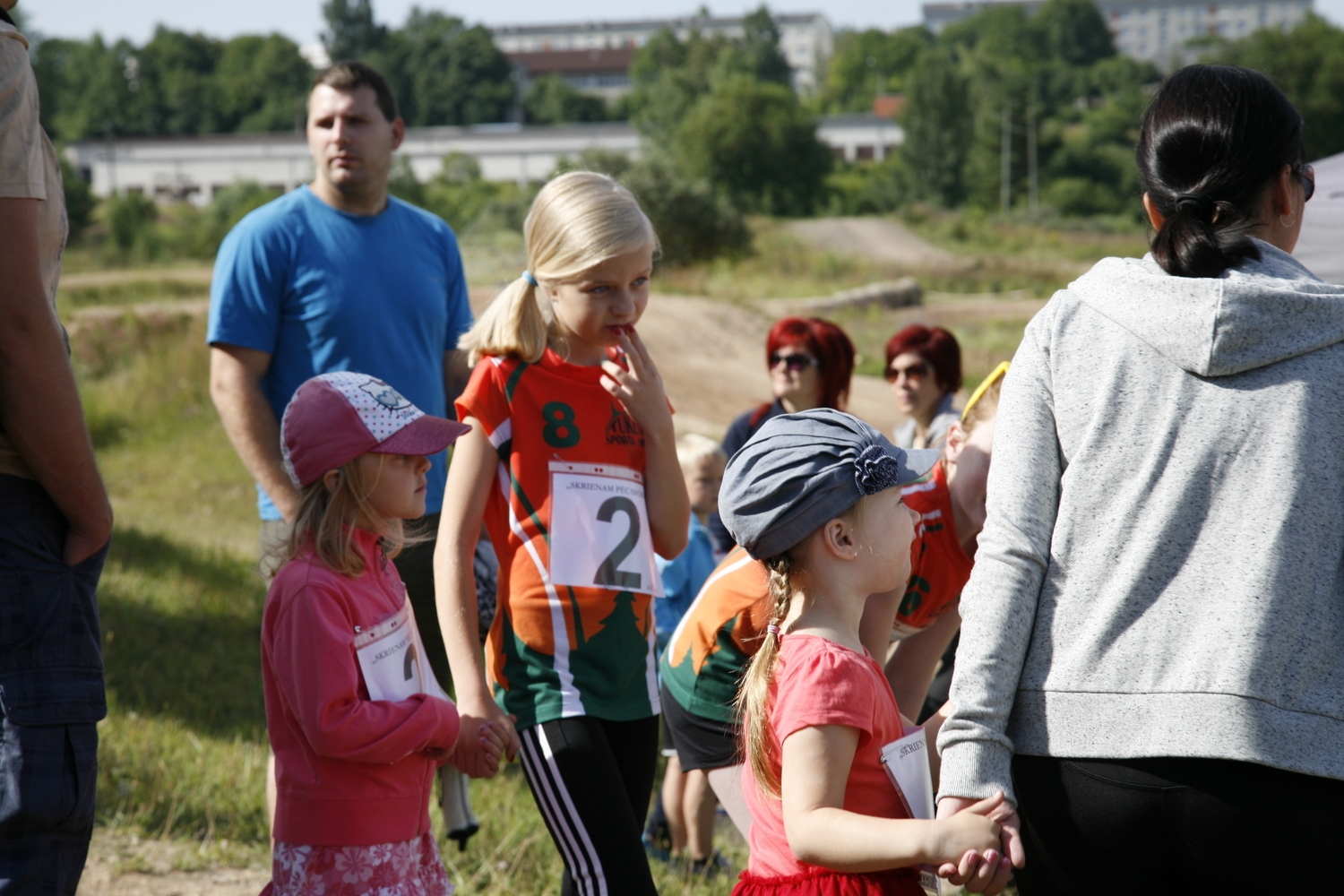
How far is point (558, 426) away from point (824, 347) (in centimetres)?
305

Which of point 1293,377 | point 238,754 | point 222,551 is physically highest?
point 1293,377

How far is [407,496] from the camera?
7.96ft

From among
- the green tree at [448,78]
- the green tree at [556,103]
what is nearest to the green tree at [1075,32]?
the green tree at [556,103]

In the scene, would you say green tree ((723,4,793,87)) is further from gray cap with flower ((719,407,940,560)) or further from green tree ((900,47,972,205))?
gray cap with flower ((719,407,940,560))

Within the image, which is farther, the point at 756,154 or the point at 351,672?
the point at 756,154

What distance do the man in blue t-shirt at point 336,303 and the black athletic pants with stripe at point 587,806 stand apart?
1163 millimetres

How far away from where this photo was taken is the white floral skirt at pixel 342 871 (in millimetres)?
2248

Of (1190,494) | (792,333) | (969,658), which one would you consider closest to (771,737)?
(969,658)

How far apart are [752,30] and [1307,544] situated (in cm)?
14346

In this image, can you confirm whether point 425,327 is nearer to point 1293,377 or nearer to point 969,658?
point 969,658

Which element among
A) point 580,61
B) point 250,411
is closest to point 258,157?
point 580,61

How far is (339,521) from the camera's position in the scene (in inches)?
91.4

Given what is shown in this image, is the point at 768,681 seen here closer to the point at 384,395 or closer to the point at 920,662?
the point at 920,662

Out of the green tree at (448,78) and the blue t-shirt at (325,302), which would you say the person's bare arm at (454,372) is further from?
the green tree at (448,78)
